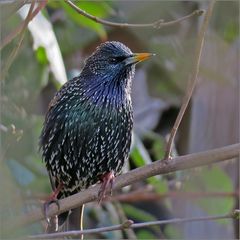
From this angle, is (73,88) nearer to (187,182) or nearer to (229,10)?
(187,182)

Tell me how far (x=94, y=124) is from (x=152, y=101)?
2451mm

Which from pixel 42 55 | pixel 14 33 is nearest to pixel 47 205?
pixel 42 55

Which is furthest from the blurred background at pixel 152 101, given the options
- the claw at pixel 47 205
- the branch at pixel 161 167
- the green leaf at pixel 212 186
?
the branch at pixel 161 167

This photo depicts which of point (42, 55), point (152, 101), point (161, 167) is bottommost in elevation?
point (152, 101)

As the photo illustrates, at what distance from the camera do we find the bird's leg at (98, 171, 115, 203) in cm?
305

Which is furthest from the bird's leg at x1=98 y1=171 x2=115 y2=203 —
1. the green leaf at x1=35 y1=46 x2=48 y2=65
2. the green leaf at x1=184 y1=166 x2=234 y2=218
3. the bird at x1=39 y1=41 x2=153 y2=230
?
the green leaf at x1=184 y1=166 x2=234 y2=218

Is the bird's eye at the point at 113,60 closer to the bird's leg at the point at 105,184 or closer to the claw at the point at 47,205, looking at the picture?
the bird's leg at the point at 105,184

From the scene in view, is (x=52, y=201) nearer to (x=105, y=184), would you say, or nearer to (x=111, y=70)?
(x=105, y=184)

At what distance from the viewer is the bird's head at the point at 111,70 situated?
3672mm

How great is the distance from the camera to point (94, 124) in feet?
11.9

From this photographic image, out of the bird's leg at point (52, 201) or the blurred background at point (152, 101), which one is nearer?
the bird's leg at point (52, 201)

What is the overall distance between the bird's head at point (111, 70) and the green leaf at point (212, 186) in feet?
2.77

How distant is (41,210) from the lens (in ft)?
10.2

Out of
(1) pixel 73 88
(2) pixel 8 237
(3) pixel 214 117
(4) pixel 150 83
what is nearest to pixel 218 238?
(3) pixel 214 117
